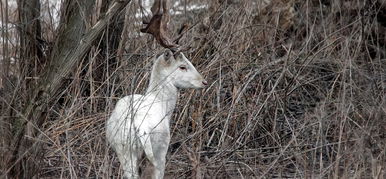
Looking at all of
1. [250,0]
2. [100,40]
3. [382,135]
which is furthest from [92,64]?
[382,135]

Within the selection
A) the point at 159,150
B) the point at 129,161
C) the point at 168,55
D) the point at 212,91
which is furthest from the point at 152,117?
the point at 212,91

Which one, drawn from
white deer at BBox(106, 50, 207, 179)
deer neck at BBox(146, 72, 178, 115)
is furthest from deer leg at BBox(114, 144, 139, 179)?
deer neck at BBox(146, 72, 178, 115)

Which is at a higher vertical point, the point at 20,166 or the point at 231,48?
the point at 231,48

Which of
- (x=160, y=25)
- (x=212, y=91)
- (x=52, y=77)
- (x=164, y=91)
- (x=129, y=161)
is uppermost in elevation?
(x=160, y=25)

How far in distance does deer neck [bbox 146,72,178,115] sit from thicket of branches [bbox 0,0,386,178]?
0.26 m

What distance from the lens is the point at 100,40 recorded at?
550 centimetres

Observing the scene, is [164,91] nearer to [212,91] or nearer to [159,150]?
[159,150]

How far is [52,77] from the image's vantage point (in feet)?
14.0

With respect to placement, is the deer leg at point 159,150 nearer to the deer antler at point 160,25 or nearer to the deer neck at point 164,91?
the deer neck at point 164,91

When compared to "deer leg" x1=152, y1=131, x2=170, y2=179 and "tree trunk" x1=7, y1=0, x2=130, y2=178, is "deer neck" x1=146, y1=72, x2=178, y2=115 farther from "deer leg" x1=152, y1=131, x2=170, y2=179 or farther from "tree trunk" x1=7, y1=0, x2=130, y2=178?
"tree trunk" x1=7, y1=0, x2=130, y2=178

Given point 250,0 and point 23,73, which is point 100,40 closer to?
point 23,73

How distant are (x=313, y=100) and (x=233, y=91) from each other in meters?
0.62

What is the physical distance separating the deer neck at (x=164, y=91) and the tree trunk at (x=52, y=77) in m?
0.57

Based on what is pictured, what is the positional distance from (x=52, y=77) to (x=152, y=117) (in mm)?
628
